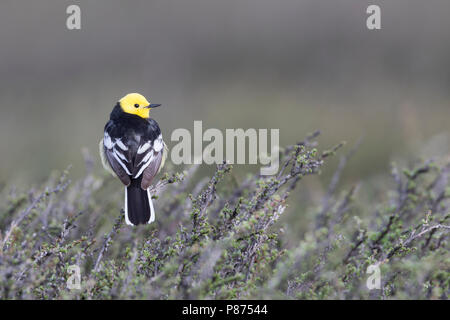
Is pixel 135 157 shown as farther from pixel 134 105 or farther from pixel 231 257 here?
pixel 231 257

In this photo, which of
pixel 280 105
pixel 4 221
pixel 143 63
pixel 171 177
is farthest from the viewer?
pixel 143 63

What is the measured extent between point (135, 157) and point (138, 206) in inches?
21.7

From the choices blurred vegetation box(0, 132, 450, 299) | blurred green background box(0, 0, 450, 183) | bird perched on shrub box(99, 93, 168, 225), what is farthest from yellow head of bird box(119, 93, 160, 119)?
blurred green background box(0, 0, 450, 183)

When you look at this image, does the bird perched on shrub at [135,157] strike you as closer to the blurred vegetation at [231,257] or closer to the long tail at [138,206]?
the long tail at [138,206]

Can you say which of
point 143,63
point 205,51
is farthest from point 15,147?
point 205,51

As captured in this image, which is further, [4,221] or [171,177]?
[4,221]

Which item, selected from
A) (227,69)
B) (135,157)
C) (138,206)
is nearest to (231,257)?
(138,206)

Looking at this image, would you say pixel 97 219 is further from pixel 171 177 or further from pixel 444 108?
pixel 444 108

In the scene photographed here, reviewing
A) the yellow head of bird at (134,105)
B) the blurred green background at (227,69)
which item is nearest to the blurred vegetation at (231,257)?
the yellow head of bird at (134,105)

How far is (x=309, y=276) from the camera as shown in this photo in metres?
3.14

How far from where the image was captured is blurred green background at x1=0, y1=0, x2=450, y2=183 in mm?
10336

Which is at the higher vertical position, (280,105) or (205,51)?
(205,51)

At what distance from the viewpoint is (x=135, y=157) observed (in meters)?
4.09

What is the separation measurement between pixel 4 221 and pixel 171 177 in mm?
1624
